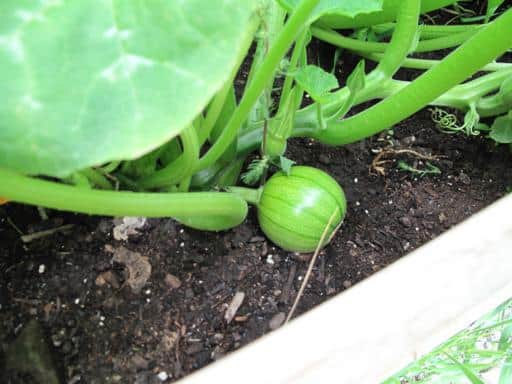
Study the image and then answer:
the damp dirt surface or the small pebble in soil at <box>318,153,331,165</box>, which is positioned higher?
the small pebble in soil at <box>318,153,331,165</box>

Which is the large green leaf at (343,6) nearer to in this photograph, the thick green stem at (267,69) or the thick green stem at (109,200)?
the thick green stem at (267,69)

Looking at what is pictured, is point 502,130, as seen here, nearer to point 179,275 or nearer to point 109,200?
point 179,275

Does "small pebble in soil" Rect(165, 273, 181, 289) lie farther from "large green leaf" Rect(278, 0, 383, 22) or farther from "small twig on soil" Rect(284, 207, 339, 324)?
"large green leaf" Rect(278, 0, 383, 22)

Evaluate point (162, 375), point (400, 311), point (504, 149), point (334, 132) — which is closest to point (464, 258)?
point (400, 311)


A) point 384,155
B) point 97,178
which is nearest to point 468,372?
point 384,155

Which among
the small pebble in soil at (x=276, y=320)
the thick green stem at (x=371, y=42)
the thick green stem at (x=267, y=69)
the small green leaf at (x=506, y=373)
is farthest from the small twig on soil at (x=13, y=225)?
the small green leaf at (x=506, y=373)

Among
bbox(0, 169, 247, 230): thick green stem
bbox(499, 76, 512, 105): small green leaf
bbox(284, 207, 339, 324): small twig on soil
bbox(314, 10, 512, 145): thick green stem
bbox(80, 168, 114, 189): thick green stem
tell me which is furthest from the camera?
bbox(499, 76, 512, 105): small green leaf

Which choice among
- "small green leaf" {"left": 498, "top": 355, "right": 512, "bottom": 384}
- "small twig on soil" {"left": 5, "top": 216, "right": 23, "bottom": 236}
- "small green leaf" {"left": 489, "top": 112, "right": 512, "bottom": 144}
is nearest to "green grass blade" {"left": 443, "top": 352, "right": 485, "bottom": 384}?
"small green leaf" {"left": 498, "top": 355, "right": 512, "bottom": 384}
